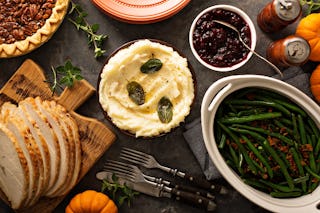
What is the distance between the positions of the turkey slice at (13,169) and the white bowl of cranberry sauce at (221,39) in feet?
4.78

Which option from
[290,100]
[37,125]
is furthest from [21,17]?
[290,100]

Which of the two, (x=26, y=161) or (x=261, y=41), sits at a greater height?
(x=261, y=41)

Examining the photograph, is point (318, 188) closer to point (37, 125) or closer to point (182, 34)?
point (182, 34)

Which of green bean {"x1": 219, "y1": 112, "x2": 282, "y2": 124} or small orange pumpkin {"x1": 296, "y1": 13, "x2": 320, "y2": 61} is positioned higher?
small orange pumpkin {"x1": 296, "y1": 13, "x2": 320, "y2": 61}

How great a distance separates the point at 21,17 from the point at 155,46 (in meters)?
1.06

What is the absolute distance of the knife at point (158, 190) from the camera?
11.6 feet

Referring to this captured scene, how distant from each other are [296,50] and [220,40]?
54 centimetres

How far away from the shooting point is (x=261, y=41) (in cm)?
368

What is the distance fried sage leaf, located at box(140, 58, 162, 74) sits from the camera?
3.33 m

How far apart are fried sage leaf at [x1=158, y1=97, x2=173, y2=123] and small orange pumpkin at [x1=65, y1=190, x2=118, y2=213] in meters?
0.76

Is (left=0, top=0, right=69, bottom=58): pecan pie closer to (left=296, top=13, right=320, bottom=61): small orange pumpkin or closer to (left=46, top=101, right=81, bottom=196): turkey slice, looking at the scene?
(left=46, top=101, right=81, bottom=196): turkey slice

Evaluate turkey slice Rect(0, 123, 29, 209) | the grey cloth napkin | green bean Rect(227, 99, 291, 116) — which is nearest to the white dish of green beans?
green bean Rect(227, 99, 291, 116)

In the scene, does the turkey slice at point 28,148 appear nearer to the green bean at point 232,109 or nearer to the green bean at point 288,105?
the green bean at point 232,109

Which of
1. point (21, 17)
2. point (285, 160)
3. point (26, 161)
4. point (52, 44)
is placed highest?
point (21, 17)
